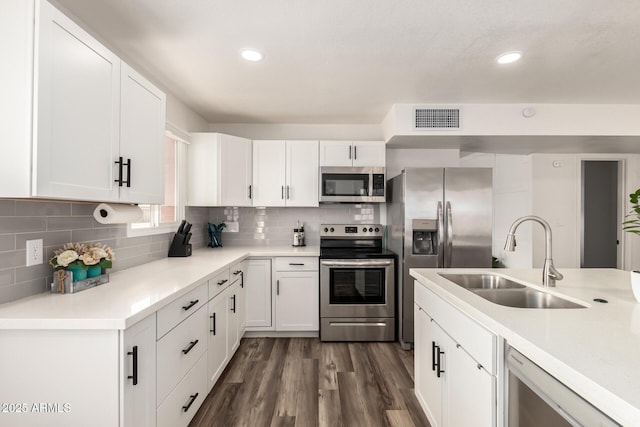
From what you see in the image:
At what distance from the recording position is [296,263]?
122 inches

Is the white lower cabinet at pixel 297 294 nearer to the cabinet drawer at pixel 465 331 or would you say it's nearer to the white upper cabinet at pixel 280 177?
the white upper cabinet at pixel 280 177

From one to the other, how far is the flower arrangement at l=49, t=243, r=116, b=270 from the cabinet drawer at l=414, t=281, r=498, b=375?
1819 mm

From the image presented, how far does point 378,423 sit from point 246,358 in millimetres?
1308

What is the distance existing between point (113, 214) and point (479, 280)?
7.12ft

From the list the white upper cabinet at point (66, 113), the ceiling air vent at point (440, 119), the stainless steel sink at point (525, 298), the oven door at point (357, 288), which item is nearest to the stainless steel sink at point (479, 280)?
the stainless steel sink at point (525, 298)

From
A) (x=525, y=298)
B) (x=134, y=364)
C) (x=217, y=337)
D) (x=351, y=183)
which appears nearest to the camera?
(x=134, y=364)

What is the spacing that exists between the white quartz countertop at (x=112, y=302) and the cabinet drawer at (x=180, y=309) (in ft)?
0.17

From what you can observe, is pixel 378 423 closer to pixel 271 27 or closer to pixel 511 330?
pixel 511 330

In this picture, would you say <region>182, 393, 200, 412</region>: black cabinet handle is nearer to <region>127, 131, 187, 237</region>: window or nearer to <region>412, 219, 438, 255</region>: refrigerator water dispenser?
<region>127, 131, 187, 237</region>: window

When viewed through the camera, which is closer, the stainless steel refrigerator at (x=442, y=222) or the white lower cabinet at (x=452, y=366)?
the white lower cabinet at (x=452, y=366)

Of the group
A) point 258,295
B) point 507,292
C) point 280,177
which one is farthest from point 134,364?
point 280,177

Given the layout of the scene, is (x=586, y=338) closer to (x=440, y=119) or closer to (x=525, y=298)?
(x=525, y=298)

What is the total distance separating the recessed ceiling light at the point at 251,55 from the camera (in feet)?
6.67

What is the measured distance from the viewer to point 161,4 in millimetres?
1580
